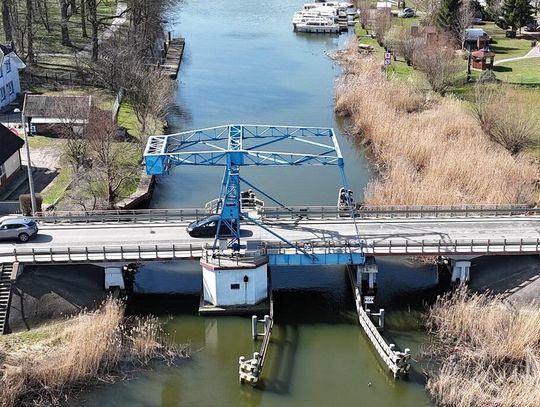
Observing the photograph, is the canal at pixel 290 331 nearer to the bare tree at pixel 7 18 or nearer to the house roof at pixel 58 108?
the house roof at pixel 58 108

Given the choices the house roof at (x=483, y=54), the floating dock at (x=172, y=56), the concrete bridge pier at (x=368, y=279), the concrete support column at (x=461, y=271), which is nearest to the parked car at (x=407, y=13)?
the house roof at (x=483, y=54)

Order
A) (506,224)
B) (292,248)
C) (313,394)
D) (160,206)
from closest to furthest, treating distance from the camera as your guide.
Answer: (313,394) → (292,248) → (506,224) → (160,206)

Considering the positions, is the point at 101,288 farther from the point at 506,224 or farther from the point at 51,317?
the point at 506,224

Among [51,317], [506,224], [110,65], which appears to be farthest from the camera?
[110,65]

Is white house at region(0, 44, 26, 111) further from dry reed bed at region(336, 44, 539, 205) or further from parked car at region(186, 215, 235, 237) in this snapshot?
parked car at region(186, 215, 235, 237)

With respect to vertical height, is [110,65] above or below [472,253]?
above

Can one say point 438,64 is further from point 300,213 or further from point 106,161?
point 106,161

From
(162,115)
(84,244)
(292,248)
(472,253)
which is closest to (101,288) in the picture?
(84,244)
